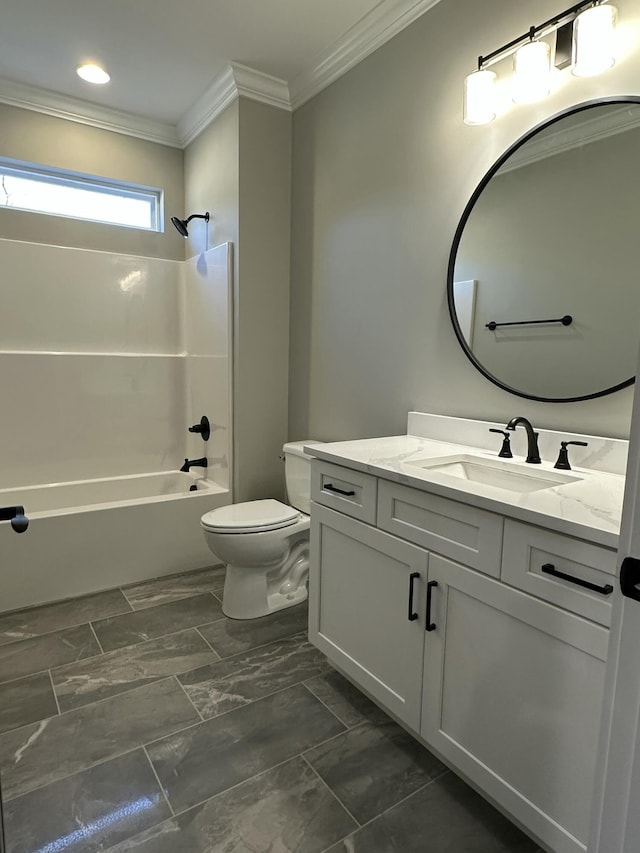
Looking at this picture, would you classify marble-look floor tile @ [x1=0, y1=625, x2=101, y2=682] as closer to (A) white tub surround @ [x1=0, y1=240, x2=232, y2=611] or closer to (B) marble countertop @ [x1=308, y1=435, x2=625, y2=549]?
(A) white tub surround @ [x1=0, y1=240, x2=232, y2=611]

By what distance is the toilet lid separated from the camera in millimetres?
2258

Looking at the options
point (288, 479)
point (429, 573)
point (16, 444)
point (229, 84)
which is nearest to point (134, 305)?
point (16, 444)

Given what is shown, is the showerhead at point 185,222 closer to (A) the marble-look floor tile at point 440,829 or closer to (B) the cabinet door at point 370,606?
(B) the cabinet door at point 370,606

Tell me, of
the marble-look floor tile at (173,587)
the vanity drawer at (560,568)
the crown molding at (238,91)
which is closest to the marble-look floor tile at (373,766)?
the vanity drawer at (560,568)

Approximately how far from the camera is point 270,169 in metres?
2.87

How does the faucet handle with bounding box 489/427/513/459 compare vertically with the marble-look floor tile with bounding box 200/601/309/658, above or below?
above

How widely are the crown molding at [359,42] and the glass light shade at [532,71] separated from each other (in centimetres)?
65

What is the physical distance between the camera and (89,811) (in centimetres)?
137

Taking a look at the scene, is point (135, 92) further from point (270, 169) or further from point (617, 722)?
point (617, 722)

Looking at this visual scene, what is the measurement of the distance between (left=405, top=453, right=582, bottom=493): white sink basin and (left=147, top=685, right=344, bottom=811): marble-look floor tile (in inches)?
36.0

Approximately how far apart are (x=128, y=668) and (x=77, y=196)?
2.80 meters

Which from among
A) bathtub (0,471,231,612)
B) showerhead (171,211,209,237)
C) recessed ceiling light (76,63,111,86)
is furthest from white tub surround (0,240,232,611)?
recessed ceiling light (76,63,111,86)

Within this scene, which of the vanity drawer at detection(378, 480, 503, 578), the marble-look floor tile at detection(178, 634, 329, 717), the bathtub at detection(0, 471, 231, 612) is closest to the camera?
the vanity drawer at detection(378, 480, 503, 578)

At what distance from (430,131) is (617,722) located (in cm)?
207
